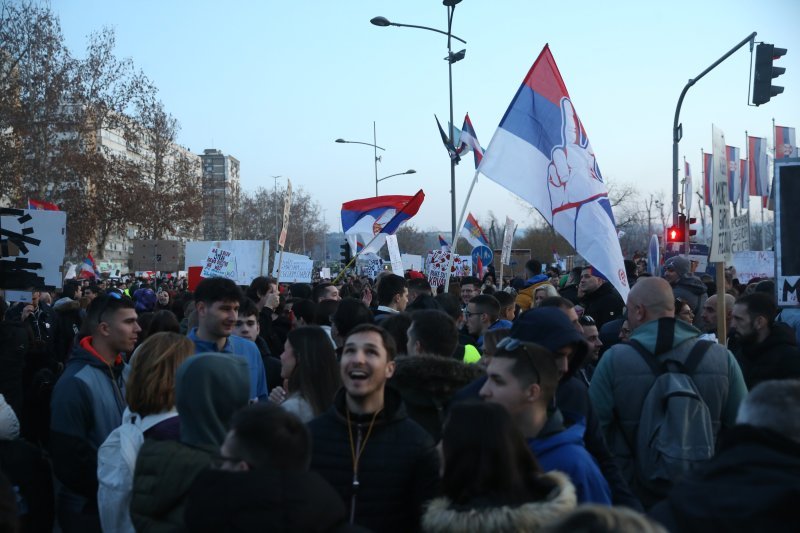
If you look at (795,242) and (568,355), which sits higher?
(795,242)

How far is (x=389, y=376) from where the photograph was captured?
13.2 ft

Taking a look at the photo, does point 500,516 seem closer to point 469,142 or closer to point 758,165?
point 469,142

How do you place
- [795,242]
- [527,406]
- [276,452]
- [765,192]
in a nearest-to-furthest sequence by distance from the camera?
[276,452], [527,406], [795,242], [765,192]

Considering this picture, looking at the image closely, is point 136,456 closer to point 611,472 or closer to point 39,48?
point 611,472

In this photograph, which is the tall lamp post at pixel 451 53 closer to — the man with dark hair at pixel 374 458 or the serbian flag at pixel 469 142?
the serbian flag at pixel 469 142

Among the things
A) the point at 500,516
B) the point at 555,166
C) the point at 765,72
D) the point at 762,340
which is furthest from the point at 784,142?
the point at 500,516

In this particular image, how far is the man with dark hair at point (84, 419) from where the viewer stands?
4.41 metres

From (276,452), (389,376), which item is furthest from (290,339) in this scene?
(276,452)

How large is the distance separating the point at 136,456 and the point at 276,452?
150 centimetres

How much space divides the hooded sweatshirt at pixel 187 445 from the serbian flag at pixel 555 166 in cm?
472

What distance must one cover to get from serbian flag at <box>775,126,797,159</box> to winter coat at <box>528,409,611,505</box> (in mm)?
30888

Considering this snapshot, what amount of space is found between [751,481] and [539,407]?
1129 millimetres

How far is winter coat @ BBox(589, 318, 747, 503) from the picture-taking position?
15.0 ft

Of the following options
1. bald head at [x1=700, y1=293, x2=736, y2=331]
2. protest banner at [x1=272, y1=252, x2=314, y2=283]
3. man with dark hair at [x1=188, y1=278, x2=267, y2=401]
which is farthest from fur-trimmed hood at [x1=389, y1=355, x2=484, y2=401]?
protest banner at [x1=272, y1=252, x2=314, y2=283]
